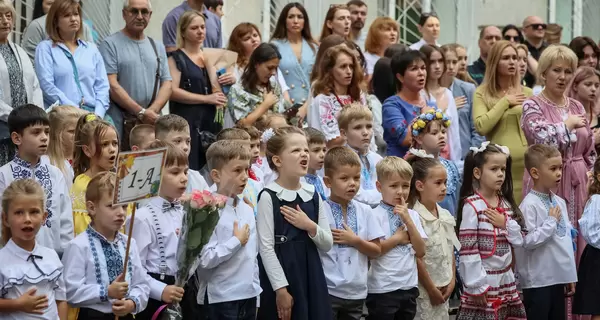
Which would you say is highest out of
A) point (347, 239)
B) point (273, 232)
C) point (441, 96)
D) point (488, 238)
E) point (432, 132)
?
point (441, 96)

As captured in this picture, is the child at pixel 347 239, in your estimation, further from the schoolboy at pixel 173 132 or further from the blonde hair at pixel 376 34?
the blonde hair at pixel 376 34

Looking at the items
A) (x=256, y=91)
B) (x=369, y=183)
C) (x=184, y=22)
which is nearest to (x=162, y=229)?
(x=369, y=183)

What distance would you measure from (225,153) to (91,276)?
3.63 ft

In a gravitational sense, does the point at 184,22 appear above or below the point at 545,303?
above

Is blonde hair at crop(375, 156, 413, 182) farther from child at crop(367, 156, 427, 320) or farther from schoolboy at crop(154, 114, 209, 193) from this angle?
schoolboy at crop(154, 114, 209, 193)

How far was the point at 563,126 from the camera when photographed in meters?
9.29

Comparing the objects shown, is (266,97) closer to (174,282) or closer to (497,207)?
(497,207)

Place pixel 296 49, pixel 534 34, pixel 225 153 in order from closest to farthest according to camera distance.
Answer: pixel 225 153 < pixel 296 49 < pixel 534 34

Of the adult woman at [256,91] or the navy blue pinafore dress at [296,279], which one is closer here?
the navy blue pinafore dress at [296,279]

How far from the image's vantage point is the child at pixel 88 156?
23.3 ft

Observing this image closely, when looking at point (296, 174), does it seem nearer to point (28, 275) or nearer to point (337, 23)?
point (28, 275)

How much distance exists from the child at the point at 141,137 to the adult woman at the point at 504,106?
128 inches

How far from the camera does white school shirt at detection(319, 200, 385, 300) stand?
24.0ft

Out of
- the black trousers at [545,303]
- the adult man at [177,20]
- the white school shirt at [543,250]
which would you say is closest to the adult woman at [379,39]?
the adult man at [177,20]
